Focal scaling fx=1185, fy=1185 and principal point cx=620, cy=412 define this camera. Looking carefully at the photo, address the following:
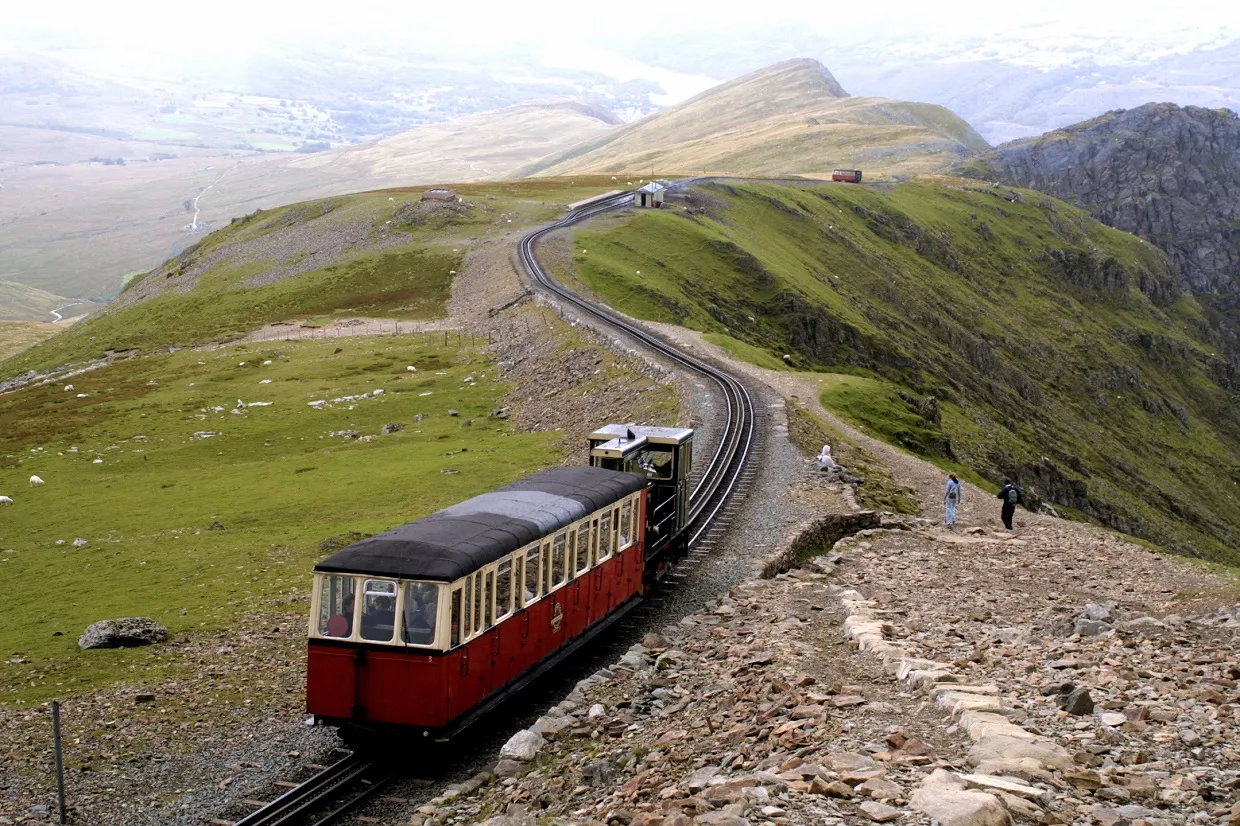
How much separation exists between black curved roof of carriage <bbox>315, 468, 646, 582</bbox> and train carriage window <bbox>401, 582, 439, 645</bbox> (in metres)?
0.28

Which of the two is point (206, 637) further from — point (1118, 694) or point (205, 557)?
point (1118, 694)

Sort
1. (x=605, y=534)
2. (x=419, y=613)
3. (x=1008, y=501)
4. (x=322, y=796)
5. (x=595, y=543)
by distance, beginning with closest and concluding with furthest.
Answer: (x=322, y=796), (x=419, y=613), (x=595, y=543), (x=605, y=534), (x=1008, y=501)

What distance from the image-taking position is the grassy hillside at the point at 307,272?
310 ft

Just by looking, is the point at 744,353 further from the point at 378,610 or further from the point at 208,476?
the point at 378,610

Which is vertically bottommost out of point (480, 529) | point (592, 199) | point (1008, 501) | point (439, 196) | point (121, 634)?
point (121, 634)

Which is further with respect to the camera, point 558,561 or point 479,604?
point 558,561

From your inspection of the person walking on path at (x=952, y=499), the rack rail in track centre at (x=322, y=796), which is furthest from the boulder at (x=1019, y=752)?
the person walking on path at (x=952, y=499)

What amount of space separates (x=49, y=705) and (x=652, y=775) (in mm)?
13812

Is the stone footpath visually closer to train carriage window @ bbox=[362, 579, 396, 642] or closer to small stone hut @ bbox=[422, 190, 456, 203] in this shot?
train carriage window @ bbox=[362, 579, 396, 642]

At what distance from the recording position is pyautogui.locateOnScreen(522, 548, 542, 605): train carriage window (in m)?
22.5

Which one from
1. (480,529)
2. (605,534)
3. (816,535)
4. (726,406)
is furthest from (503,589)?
(726,406)

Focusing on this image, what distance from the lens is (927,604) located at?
27047 mm

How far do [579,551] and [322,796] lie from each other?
26.6 ft

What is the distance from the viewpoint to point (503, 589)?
21.6 m
